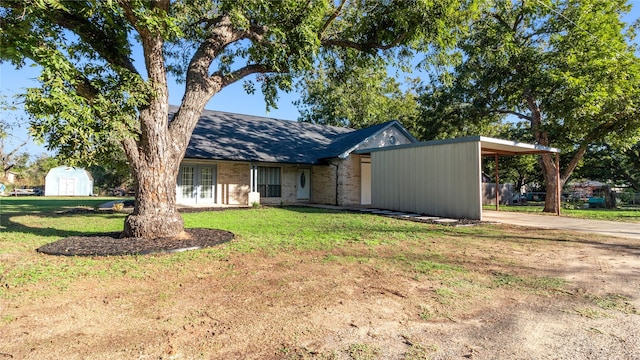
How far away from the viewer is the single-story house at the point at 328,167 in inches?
453

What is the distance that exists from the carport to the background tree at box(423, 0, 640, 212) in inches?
96.1

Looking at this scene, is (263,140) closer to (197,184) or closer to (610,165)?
(197,184)

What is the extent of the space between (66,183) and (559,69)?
43.3m

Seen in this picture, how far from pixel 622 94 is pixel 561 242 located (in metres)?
9.38

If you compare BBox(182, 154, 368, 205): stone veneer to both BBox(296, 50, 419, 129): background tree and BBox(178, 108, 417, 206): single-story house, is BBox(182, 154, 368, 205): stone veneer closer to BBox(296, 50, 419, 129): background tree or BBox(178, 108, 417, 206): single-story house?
BBox(178, 108, 417, 206): single-story house

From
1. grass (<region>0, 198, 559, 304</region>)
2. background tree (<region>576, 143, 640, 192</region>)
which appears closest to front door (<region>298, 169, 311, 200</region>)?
grass (<region>0, 198, 559, 304</region>)

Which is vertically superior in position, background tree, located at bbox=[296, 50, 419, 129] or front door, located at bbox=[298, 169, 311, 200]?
background tree, located at bbox=[296, 50, 419, 129]

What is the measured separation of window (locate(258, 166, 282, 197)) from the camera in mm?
17750

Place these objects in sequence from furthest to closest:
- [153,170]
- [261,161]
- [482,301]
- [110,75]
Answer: [261,161] < [153,170] < [110,75] < [482,301]

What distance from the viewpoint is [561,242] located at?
24.5 feet

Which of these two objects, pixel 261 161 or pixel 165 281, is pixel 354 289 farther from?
pixel 261 161

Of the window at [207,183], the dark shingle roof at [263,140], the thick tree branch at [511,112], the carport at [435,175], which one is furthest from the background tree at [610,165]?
the window at [207,183]

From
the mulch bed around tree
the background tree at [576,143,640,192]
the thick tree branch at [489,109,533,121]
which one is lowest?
the mulch bed around tree

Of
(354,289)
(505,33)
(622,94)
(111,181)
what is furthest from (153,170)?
(111,181)
